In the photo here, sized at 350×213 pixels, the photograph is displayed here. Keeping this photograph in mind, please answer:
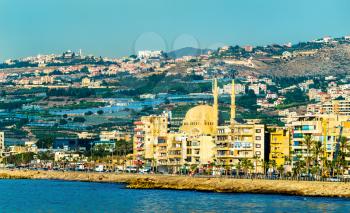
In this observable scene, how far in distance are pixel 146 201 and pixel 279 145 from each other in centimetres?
2592

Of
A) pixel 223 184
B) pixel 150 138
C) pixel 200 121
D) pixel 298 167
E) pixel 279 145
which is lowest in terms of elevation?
pixel 223 184

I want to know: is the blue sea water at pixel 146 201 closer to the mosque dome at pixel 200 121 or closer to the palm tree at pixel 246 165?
the palm tree at pixel 246 165

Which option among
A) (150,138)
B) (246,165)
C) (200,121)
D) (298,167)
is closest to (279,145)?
(246,165)

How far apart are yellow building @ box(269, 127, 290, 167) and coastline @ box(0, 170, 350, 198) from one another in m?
9.89

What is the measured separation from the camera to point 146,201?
71312 millimetres

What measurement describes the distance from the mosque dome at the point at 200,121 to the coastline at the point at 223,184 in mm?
11250

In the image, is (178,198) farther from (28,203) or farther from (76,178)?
(76,178)

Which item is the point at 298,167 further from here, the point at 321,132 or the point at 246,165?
the point at 321,132

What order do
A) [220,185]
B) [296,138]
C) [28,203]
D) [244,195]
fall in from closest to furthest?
[28,203] < [244,195] < [220,185] < [296,138]

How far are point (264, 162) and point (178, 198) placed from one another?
18.4 m

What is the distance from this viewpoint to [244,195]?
76.6 metres

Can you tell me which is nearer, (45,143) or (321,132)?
(321,132)

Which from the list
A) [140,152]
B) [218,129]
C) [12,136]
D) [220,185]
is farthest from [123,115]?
[220,185]

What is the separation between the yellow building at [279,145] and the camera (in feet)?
309
